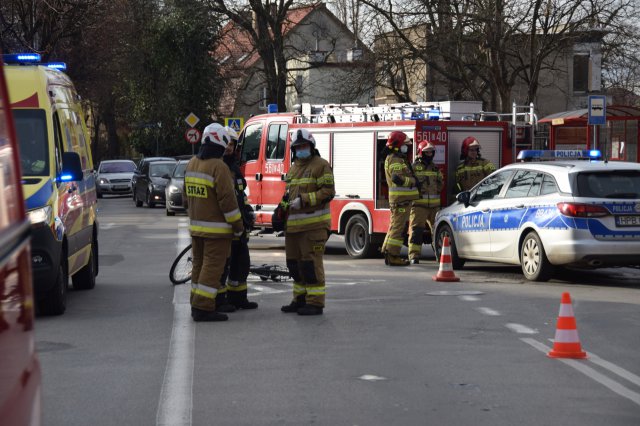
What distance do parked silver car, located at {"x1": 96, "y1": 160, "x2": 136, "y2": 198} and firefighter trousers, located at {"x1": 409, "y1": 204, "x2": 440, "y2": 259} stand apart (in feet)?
109

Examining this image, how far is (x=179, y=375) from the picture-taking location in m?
8.02

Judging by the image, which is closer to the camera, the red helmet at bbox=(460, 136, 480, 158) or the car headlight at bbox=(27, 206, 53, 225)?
the car headlight at bbox=(27, 206, 53, 225)

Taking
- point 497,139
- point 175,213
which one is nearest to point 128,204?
point 175,213

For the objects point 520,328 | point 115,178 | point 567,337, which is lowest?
point 115,178

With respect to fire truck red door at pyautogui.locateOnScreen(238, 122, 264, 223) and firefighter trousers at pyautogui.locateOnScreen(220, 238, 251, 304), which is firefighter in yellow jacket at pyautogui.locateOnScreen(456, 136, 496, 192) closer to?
fire truck red door at pyautogui.locateOnScreen(238, 122, 264, 223)

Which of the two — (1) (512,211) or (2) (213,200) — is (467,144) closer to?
(1) (512,211)

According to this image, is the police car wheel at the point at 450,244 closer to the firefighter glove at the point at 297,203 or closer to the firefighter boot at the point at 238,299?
the firefighter boot at the point at 238,299

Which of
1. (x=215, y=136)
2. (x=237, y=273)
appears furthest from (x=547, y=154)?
(x=215, y=136)

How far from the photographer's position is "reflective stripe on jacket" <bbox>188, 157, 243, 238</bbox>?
10.8 meters

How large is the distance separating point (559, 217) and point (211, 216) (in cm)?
481

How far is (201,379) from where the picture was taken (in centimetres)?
785

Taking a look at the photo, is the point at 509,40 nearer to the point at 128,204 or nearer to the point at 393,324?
the point at 128,204

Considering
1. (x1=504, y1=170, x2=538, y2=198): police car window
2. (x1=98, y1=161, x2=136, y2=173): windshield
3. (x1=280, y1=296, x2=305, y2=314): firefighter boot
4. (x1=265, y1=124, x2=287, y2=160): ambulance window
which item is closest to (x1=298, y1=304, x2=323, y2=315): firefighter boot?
(x1=280, y1=296, x2=305, y2=314): firefighter boot

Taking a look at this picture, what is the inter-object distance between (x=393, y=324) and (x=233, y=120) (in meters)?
28.3
